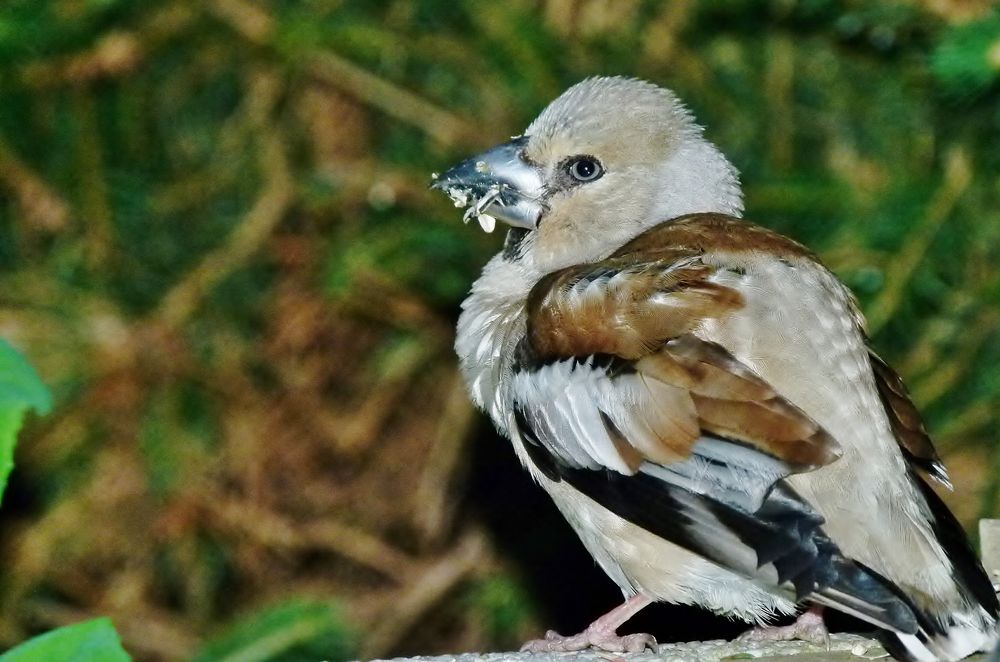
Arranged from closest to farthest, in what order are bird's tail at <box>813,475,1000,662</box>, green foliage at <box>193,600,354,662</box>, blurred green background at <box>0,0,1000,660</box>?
1. bird's tail at <box>813,475,1000,662</box>
2. green foliage at <box>193,600,354,662</box>
3. blurred green background at <box>0,0,1000,660</box>

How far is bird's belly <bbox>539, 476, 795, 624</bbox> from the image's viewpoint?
105 inches

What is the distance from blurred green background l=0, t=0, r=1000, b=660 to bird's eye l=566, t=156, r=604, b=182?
0.84m

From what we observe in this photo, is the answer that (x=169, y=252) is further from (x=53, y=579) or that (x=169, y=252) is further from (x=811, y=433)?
(x=811, y=433)

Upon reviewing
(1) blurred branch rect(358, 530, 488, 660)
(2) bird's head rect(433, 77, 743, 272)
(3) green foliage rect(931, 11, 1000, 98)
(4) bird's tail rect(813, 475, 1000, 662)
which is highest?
(2) bird's head rect(433, 77, 743, 272)

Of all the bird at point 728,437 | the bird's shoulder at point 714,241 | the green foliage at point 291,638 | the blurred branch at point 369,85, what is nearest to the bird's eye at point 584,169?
the bird at point 728,437

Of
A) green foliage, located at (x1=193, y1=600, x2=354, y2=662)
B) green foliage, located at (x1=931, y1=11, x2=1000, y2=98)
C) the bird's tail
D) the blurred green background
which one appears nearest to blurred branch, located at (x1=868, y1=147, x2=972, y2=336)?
the blurred green background

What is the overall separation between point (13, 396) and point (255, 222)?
9.79 feet

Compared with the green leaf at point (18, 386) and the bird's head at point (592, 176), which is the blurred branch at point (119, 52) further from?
the green leaf at point (18, 386)

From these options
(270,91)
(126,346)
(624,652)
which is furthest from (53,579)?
(624,652)

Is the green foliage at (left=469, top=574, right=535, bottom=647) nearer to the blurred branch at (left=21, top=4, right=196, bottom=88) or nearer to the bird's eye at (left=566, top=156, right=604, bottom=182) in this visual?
the bird's eye at (left=566, top=156, right=604, bottom=182)

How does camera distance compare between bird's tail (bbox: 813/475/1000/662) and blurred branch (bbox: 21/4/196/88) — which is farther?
blurred branch (bbox: 21/4/196/88)

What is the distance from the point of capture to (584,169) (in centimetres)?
341

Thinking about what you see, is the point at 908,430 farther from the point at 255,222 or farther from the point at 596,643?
the point at 255,222

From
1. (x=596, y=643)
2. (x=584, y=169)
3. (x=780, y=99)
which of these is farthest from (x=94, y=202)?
(x=596, y=643)
